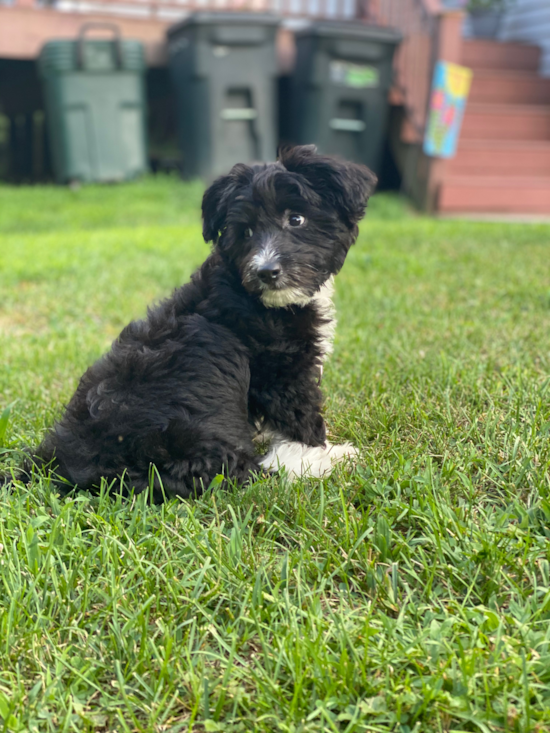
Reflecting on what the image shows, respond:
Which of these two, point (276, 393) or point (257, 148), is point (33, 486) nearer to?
point (276, 393)

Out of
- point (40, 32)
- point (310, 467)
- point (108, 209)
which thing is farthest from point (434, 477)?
point (40, 32)

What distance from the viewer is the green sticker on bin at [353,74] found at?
10992 mm

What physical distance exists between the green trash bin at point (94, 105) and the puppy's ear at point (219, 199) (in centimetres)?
918

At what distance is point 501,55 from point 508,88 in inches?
38.0

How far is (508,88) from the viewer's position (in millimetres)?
12477

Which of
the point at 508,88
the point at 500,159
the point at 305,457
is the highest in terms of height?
the point at 508,88

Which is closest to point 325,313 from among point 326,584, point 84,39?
point 326,584

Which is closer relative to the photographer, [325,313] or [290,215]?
[290,215]

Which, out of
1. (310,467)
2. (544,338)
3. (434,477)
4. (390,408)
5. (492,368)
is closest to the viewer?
(434,477)

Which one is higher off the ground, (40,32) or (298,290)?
(40,32)

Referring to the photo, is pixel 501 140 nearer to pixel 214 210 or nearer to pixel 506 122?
pixel 506 122

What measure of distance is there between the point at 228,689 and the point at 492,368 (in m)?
2.44

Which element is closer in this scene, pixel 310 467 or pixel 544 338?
pixel 310 467

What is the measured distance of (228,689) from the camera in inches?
67.0
